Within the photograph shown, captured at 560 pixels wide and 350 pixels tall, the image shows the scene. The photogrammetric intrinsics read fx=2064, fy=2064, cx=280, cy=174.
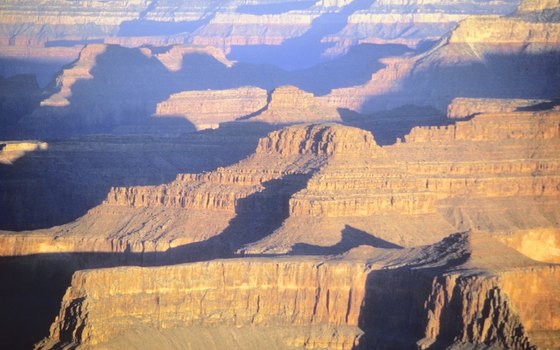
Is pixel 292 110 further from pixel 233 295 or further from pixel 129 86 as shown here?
pixel 129 86

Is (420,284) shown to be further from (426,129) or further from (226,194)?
(426,129)

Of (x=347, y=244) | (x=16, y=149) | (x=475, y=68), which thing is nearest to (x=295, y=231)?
(x=347, y=244)

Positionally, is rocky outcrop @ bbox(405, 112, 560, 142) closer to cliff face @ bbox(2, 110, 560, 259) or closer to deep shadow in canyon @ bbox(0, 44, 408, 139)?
cliff face @ bbox(2, 110, 560, 259)

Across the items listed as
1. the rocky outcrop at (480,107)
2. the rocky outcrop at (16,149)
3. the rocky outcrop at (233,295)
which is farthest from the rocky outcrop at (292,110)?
the rocky outcrop at (233,295)

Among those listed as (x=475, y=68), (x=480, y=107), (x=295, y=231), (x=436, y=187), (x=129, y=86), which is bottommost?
(x=295, y=231)

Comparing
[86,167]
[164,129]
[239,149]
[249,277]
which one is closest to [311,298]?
[249,277]

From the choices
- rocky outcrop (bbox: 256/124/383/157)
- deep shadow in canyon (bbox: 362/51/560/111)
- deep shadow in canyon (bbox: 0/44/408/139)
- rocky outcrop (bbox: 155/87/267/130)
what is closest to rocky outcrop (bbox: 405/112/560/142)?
rocky outcrop (bbox: 256/124/383/157)

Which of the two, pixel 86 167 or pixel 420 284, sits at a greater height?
pixel 86 167

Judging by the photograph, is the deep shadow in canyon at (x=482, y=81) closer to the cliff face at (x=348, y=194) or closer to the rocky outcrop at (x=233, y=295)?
the cliff face at (x=348, y=194)
